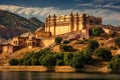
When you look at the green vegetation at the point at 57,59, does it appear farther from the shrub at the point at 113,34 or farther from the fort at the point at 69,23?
the fort at the point at 69,23

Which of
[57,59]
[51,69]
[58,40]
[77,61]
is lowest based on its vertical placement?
[51,69]

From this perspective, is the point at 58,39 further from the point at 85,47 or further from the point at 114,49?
the point at 114,49

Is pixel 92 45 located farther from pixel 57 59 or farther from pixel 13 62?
pixel 13 62

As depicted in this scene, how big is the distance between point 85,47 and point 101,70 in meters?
18.5

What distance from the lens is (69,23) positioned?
13562 centimetres

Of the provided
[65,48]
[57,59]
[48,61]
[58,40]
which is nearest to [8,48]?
[58,40]

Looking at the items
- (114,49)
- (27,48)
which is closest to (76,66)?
(114,49)

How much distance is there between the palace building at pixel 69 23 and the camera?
437 feet

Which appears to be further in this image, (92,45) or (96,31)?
(96,31)

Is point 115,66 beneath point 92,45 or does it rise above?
beneath

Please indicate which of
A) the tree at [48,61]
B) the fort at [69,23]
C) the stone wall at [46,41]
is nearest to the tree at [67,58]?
the tree at [48,61]

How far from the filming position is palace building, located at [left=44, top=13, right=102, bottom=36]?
437ft

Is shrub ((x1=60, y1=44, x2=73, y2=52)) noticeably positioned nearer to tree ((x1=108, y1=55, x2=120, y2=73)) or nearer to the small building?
the small building

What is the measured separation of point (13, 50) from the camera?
425 feet
